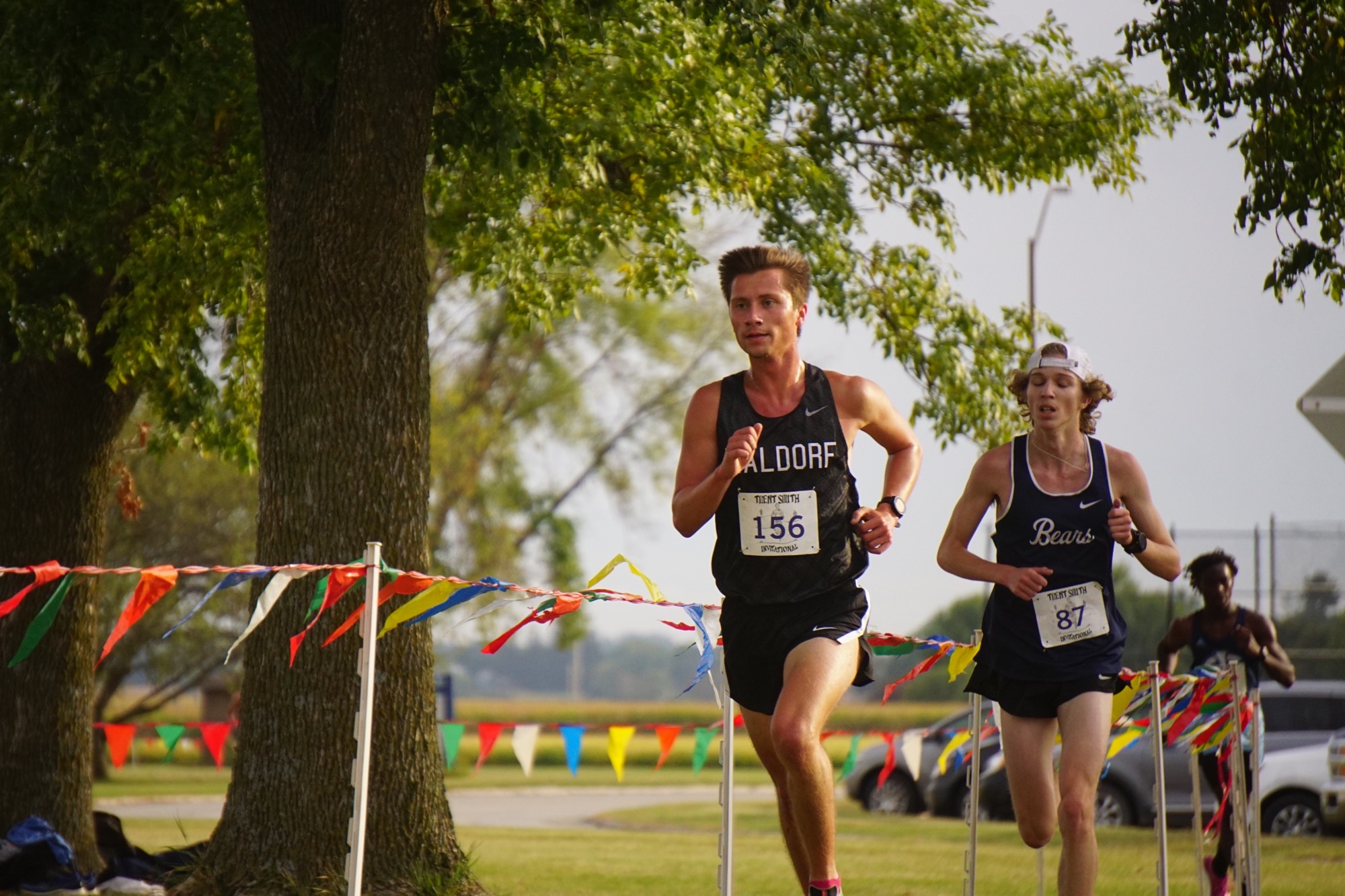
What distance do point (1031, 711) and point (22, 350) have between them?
22.3 feet

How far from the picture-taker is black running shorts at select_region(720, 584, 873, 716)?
4.86 m

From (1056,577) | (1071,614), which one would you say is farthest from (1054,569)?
(1071,614)

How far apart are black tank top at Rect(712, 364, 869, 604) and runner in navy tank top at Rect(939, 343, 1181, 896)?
87 cm

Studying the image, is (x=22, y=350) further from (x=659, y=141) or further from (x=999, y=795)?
(x=999, y=795)

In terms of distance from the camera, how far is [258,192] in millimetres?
9914

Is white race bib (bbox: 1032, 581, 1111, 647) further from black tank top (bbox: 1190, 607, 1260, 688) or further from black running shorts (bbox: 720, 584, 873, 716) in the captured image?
black tank top (bbox: 1190, 607, 1260, 688)

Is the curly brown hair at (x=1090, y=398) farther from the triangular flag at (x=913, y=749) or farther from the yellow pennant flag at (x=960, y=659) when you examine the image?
the triangular flag at (x=913, y=749)

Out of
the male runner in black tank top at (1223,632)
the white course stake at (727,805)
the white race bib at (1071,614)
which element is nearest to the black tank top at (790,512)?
the white course stake at (727,805)

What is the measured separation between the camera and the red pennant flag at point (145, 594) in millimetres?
4770

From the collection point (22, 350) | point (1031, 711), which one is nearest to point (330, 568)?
point (1031, 711)

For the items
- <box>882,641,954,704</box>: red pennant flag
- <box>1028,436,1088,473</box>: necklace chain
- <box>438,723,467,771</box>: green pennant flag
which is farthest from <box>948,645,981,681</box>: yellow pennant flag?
<box>438,723,467,771</box>: green pennant flag

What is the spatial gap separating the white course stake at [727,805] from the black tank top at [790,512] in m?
0.39

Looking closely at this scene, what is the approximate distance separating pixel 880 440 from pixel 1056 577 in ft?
2.77

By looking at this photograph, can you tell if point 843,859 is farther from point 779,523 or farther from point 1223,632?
point 779,523
